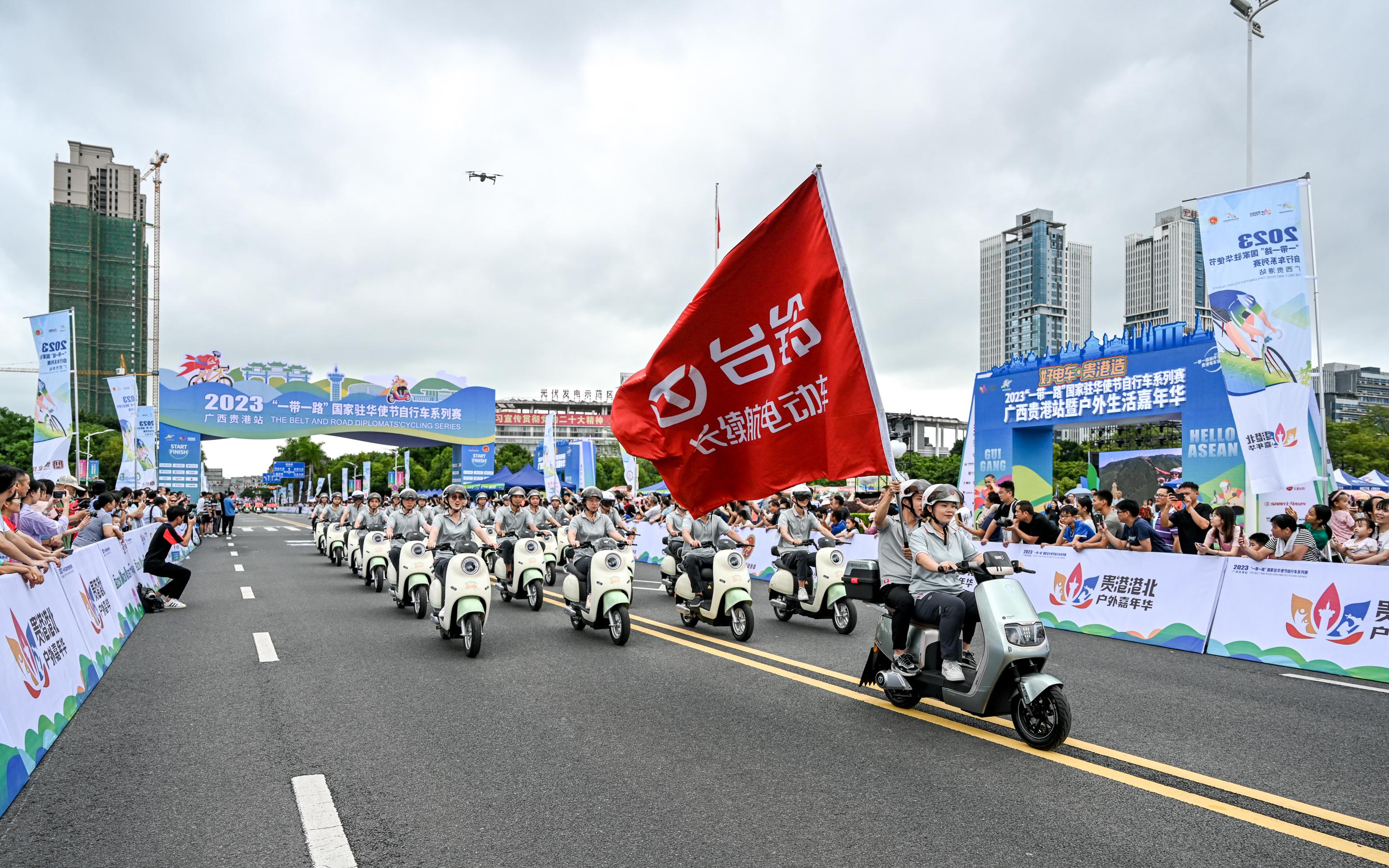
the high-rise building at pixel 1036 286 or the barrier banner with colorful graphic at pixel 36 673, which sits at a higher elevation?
the high-rise building at pixel 1036 286

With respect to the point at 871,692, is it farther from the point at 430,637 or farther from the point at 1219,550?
the point at 1219,550

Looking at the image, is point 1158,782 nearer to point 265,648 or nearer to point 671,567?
point 265,648

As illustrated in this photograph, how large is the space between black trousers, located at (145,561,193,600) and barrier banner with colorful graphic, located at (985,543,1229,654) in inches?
447

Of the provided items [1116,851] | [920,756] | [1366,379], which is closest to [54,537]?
[920,756]

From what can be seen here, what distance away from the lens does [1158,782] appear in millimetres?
5078

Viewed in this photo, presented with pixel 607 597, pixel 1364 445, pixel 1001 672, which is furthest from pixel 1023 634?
pixel 1364 445

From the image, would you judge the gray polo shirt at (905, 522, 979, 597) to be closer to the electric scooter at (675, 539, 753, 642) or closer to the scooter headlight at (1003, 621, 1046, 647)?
the scooter headlight at (1003, 621, 1046, 647)

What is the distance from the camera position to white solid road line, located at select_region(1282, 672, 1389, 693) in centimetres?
792

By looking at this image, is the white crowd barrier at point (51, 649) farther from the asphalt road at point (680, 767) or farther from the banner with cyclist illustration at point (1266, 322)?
the banner with cyclist illustration at point (1266, 322)

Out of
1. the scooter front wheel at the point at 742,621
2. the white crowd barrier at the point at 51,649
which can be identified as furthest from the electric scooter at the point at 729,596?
the white crowd barrier at the point at 51,649

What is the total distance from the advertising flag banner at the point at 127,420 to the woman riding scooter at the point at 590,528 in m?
21.3

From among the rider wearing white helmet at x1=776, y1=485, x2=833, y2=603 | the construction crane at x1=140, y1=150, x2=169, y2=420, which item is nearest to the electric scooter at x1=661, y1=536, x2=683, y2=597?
the rider wearing white helmet at x1=776, y1=485, x2=833, y2=603

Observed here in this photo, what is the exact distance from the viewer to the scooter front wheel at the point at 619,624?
984cm

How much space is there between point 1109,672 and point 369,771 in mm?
6563
